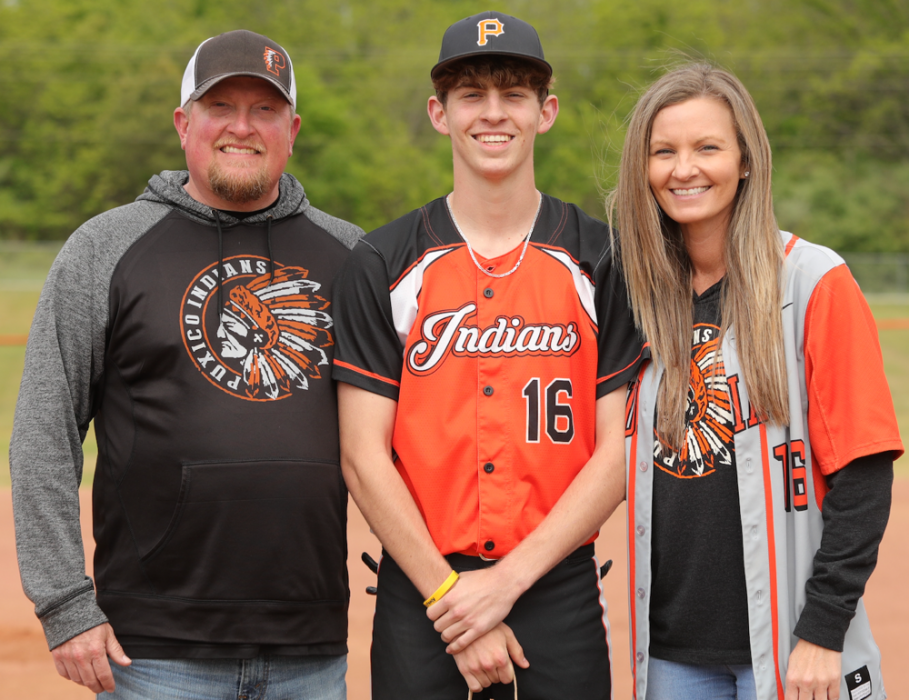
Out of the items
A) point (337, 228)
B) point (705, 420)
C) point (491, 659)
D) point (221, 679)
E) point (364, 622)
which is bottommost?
point (364, 622)

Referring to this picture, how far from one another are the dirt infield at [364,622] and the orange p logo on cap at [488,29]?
12.3 ft

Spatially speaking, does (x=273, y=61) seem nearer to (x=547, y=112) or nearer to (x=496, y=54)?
(x=496, y=54)

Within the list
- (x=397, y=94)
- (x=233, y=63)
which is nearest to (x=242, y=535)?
(x=233, y=63)

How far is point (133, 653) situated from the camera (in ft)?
9.65

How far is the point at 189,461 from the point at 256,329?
0.50 m

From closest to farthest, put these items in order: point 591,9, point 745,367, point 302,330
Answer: point 745,367, point 302,330, point 591,9

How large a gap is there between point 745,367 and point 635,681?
1.05 metres

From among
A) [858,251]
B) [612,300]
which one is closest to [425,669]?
[612,300]

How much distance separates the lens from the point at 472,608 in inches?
108

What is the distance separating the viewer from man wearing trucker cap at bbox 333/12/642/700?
110 inches

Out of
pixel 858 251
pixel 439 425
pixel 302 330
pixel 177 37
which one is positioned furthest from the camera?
pixel 177 37

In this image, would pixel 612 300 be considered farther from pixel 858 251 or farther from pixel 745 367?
pixel 858 251

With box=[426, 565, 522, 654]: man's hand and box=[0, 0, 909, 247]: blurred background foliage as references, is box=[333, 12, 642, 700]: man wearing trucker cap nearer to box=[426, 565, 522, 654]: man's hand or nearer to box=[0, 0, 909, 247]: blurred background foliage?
box=[426, 565, 522, 654]: man's hand

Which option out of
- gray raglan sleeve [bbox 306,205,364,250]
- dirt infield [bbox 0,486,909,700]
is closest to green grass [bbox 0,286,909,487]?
dirt infield [bbox 0,486,909,700]
